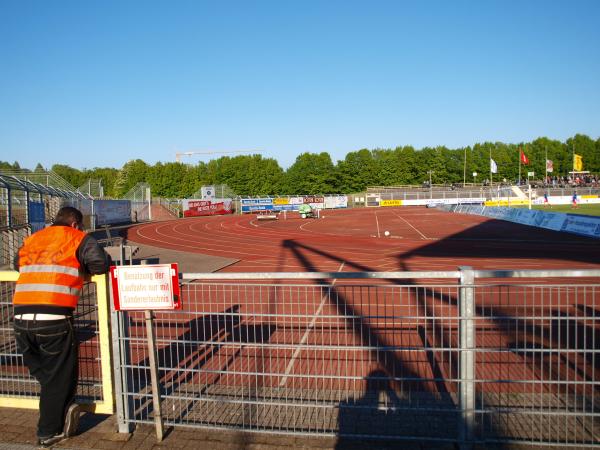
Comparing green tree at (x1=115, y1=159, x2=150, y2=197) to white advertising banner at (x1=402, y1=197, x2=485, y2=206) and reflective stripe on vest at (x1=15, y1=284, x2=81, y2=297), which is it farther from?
reflective stripe on vest at (x1=15, y1=284, x2=81, y2=297)

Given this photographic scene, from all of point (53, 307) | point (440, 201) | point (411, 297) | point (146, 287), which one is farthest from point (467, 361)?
point (440, 201)

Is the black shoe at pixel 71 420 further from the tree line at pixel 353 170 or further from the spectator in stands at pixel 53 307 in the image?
the tree line at pixel 353 170

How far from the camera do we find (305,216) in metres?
47.2

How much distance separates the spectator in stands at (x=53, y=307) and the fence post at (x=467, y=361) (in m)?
2.96

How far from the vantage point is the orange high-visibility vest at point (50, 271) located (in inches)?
150

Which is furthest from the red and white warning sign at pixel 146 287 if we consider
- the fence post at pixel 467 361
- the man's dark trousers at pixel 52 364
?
the fence post at pixel 467 361

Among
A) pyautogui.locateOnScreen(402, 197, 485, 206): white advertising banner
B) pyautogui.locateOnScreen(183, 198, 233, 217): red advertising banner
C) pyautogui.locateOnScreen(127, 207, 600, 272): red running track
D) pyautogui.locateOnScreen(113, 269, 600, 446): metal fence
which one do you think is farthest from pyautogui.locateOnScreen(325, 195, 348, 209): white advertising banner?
pyautogui.locateOnScreen(113, 269, 600, 446): metal fence

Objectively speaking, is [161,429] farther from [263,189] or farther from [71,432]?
[263,189]

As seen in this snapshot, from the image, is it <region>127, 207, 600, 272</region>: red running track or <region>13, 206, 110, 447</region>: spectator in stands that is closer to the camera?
<region>13, 206, 110, 447</region>: spectator in stands

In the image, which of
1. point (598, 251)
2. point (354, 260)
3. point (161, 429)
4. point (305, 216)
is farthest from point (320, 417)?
point (305, 216)

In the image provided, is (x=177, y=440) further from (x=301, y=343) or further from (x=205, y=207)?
(x=205, y=207)

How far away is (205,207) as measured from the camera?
6044 centimetres

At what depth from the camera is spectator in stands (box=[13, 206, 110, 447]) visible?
12.5ft

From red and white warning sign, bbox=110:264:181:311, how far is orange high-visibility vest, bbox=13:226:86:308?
0.35 metres
